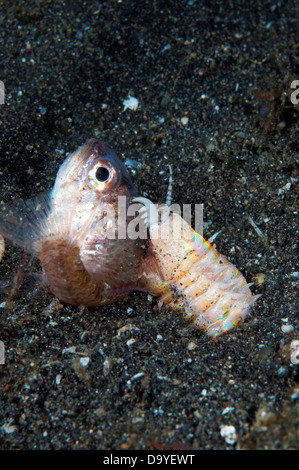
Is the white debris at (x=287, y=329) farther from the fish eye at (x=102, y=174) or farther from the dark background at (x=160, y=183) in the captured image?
the fish eye at (x=102, y=174)

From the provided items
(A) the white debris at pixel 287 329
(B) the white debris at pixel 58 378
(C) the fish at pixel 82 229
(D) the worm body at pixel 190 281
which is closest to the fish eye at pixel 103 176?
(C) the fish at pixel 82 229

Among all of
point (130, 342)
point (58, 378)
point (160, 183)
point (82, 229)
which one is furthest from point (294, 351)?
point (160, 183)

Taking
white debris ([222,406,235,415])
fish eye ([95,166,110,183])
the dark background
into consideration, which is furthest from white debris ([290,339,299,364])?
fish eye ([95,166,110,183])

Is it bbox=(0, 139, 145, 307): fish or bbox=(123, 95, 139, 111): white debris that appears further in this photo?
bbox=(123, 95, 139, 111): white debris

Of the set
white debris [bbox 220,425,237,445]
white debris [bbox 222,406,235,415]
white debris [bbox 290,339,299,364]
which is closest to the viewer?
white debris [bbox 220,425,237,445]

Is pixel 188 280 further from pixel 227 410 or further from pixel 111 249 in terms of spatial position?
pixel 227 410

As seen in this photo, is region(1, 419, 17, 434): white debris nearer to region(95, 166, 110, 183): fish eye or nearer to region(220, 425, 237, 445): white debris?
region(220, 425, 237, 445): white debris

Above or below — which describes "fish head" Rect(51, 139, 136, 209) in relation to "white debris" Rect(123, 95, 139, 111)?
below
